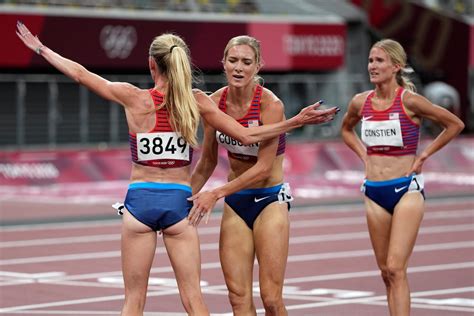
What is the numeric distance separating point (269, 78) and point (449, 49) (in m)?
7.43

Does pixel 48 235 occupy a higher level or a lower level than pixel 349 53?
lower

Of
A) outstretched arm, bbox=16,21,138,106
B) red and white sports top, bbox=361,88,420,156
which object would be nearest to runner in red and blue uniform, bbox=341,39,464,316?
red and white sports top, bbox=361,88,420,156

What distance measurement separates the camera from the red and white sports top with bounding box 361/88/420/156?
34.8ft

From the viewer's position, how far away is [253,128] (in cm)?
880

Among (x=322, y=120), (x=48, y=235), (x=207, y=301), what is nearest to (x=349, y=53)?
(x=48, y=235)

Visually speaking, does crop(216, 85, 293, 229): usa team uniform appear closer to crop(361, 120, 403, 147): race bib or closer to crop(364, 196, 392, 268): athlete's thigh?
crop(364, 196, 392, 268): athlete's thigh

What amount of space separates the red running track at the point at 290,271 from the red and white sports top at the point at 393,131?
2150 millimetres

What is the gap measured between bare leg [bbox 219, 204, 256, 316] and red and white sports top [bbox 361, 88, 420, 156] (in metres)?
Answer: 1.85

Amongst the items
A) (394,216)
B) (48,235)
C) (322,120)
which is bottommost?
(48,235)

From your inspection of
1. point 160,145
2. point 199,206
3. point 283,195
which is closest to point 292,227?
point 283,195

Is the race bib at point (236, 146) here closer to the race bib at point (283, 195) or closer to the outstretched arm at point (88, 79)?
the race bib at point (283, 195)

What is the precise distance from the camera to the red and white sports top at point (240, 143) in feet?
30.0

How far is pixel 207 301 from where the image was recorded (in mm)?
12945

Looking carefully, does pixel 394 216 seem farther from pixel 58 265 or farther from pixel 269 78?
pixel 269 78
